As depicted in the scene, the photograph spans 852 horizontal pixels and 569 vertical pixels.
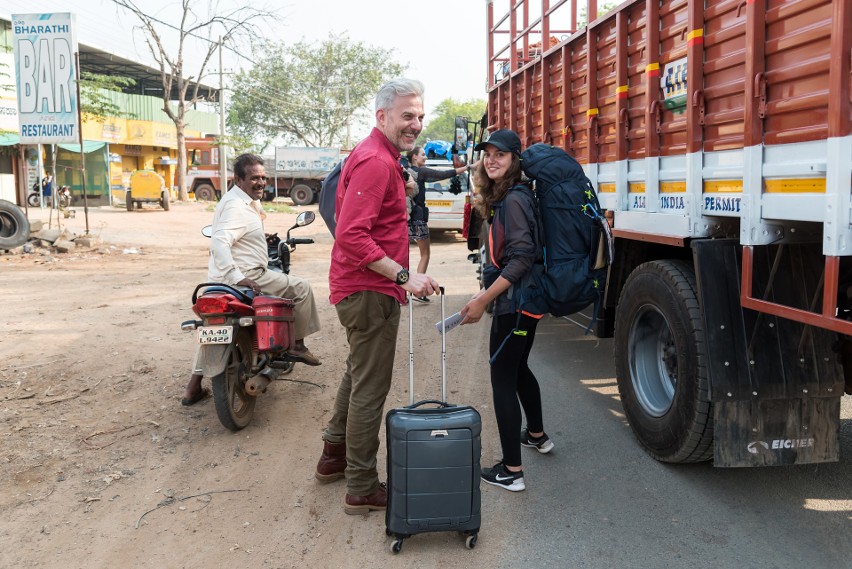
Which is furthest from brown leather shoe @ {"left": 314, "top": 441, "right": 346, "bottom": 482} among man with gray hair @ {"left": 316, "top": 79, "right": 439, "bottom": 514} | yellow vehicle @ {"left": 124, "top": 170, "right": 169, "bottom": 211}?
yellow vehicle @ {"left": 124, "top": 170, "right": 169, "bottom": 211}

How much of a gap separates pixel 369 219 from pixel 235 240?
1.92 m

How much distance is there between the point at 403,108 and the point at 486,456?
2091mm

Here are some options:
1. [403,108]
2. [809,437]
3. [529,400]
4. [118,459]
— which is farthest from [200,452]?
[809,437]

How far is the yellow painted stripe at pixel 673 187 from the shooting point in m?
3.94

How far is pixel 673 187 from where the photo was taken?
406cm

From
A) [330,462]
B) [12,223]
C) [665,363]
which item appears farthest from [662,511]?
[12,223]

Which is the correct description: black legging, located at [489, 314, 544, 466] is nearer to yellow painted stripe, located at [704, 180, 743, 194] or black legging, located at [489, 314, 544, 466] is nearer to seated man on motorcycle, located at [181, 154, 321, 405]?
yellow painted stripe, located at [704, 180, 743, 194]

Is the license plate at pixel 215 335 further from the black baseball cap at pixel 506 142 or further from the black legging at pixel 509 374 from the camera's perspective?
the black baseball cap at pixel 506 142

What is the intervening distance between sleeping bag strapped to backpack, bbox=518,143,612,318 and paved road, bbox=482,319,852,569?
98 centimetres

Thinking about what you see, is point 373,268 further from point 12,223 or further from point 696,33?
point 12,223

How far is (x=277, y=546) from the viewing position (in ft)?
10.8

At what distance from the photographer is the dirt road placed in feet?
10.8

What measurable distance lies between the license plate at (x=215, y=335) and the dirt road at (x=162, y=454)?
0.67 m

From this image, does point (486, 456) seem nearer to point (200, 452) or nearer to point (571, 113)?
point (200, 452)
